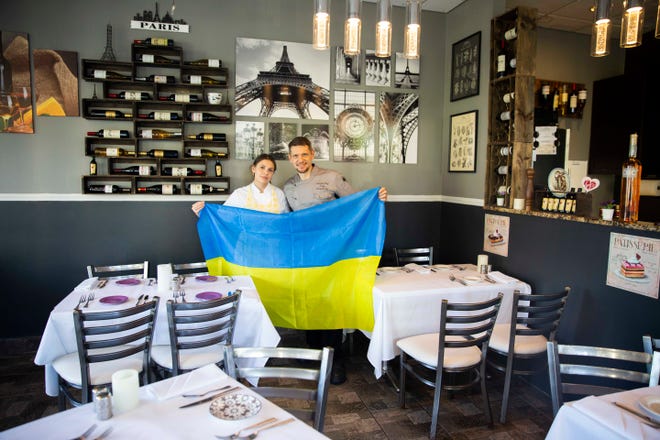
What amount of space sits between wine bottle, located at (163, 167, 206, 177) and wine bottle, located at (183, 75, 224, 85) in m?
0.89

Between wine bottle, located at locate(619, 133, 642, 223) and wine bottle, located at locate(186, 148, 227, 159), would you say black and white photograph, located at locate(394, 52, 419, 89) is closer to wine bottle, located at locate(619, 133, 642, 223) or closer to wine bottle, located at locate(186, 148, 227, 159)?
wine bottle, located at locate(186, 148, 227, 159)

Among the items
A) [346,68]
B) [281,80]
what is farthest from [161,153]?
[346,68]

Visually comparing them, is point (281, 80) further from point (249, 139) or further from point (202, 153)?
point (202, 153)

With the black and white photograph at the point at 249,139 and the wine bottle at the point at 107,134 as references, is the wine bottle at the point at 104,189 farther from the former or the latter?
the black and white photograph at the point at 249,139

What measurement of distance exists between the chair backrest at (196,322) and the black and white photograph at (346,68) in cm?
312

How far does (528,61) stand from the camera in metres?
3.98

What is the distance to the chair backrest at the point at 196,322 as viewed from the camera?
8.25 ft

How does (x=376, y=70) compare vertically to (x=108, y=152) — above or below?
above

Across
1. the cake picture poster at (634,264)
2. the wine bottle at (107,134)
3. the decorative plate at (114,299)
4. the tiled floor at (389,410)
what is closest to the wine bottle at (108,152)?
the wine bottle at (107,134)

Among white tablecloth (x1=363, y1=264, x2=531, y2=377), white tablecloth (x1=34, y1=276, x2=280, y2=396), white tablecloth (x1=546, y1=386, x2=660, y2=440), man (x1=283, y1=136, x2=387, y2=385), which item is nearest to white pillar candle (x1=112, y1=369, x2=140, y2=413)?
white tablecloth (x1=34, y1=276, x2=280, y2=396)

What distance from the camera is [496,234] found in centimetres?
418

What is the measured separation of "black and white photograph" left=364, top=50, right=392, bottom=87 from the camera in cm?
499

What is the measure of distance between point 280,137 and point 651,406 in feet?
13.0

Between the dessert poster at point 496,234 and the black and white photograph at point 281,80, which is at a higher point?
the black and white photograph at point 281,80
